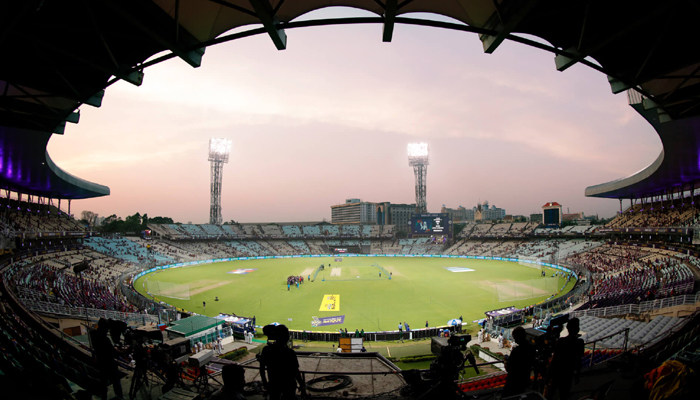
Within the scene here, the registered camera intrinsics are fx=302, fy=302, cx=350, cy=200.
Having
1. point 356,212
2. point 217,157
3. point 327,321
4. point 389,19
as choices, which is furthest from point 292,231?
point 356,212

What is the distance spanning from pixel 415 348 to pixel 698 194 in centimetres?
3873

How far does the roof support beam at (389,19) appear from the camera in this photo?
4.14 m

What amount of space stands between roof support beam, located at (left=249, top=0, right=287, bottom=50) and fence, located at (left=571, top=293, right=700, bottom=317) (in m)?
18.3

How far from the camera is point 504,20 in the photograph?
478 cm

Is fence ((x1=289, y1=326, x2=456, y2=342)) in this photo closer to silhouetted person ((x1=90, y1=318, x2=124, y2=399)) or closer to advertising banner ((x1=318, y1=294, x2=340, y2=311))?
advertising banner ((x1=318, y1=294, x2=340, y2=311))

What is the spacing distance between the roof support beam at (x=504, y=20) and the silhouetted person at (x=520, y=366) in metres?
4.29

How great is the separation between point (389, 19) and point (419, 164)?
66.8 meters

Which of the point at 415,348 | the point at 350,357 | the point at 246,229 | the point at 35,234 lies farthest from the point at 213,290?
the point at 246,229

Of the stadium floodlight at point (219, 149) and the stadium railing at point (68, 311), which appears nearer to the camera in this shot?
the stadium railing at point (68, 311)

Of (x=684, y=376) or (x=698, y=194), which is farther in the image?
(x=698, y=194)

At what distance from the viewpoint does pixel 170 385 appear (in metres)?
4.84

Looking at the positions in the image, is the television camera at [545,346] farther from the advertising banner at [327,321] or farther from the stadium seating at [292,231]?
the stadium seating at [292,231]

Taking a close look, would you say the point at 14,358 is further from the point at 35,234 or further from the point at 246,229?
the point at 246,229

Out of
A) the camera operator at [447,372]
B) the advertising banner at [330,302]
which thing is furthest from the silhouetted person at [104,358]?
the advertising banner at [330,302]
